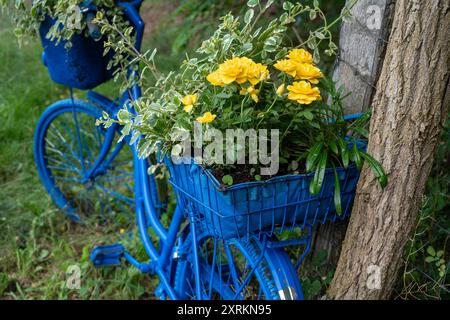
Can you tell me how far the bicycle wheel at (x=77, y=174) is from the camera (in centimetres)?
290

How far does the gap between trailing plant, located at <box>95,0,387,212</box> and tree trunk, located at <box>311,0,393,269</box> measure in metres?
0.18

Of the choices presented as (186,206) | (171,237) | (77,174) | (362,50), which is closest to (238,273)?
(171,237)

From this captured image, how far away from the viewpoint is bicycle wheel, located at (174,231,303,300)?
5.60ft

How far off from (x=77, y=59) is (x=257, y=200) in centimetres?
114

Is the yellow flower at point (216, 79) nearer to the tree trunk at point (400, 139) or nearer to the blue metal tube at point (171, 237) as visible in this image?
the tree trunk at point (400, 139)

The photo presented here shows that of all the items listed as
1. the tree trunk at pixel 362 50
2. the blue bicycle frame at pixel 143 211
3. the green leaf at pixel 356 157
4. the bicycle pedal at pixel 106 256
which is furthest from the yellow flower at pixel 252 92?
the bicycle pedal at pixel 106 256

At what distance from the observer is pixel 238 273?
2.18 meters

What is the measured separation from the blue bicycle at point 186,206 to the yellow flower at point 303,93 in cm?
21

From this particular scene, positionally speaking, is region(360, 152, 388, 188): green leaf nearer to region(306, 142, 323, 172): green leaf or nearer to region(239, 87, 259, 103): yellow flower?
region(306, 142, 323, 172): green leaf

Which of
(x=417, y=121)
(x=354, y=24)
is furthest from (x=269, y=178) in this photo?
(x=354, y=24)

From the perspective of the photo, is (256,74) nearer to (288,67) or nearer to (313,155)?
(288,67)

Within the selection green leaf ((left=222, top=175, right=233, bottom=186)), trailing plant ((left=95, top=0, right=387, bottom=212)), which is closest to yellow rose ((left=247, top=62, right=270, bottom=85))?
trailing plant ((left=95, top=0, right=387, bottom=212))

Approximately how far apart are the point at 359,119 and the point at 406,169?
0.22m

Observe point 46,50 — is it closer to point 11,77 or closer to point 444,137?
point 444,137
